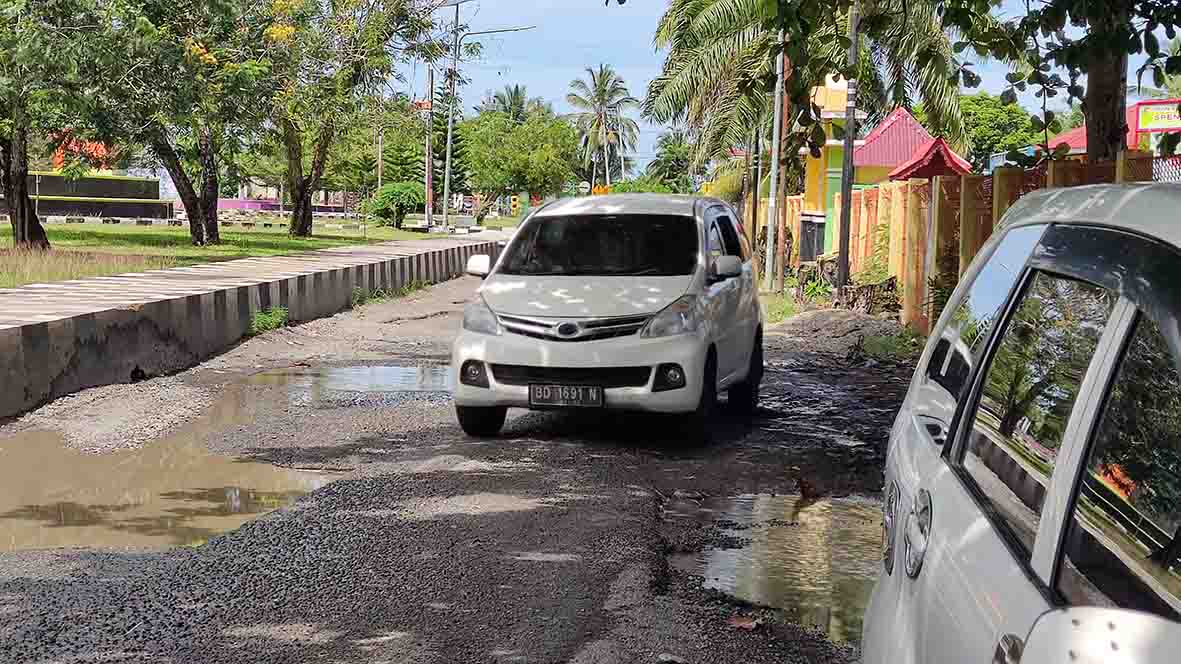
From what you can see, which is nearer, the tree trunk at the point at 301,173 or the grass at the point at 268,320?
the grass at the point at 268,320

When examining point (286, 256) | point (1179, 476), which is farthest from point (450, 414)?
point (286, 256)

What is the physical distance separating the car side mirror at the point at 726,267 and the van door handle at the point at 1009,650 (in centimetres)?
820

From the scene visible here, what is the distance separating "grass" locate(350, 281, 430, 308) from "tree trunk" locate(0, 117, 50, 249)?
6.98m

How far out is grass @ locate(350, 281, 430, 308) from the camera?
2261 cm

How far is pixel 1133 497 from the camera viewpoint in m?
1.90

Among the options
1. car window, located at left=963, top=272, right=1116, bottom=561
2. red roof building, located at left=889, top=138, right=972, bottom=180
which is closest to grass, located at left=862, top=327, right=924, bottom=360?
red roof building, located at left=889, top=138, right=972, bottom=180

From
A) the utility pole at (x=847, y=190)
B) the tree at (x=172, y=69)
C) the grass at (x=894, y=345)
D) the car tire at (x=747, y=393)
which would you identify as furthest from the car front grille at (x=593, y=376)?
the tree at (x=172, y=69)

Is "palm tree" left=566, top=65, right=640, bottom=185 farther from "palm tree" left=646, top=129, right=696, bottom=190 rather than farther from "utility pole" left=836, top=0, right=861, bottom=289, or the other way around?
"utility pole" left=836, top=0, right=861, bottom=289

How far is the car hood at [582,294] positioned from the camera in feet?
31.3

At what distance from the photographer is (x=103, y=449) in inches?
377

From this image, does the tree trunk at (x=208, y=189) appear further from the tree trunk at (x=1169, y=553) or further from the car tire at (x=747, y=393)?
the tree trunk at (x=1169, y=553)

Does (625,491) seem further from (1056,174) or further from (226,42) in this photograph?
(226,42)

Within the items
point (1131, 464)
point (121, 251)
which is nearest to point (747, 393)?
point (1131, 464)

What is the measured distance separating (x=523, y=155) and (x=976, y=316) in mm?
106414
